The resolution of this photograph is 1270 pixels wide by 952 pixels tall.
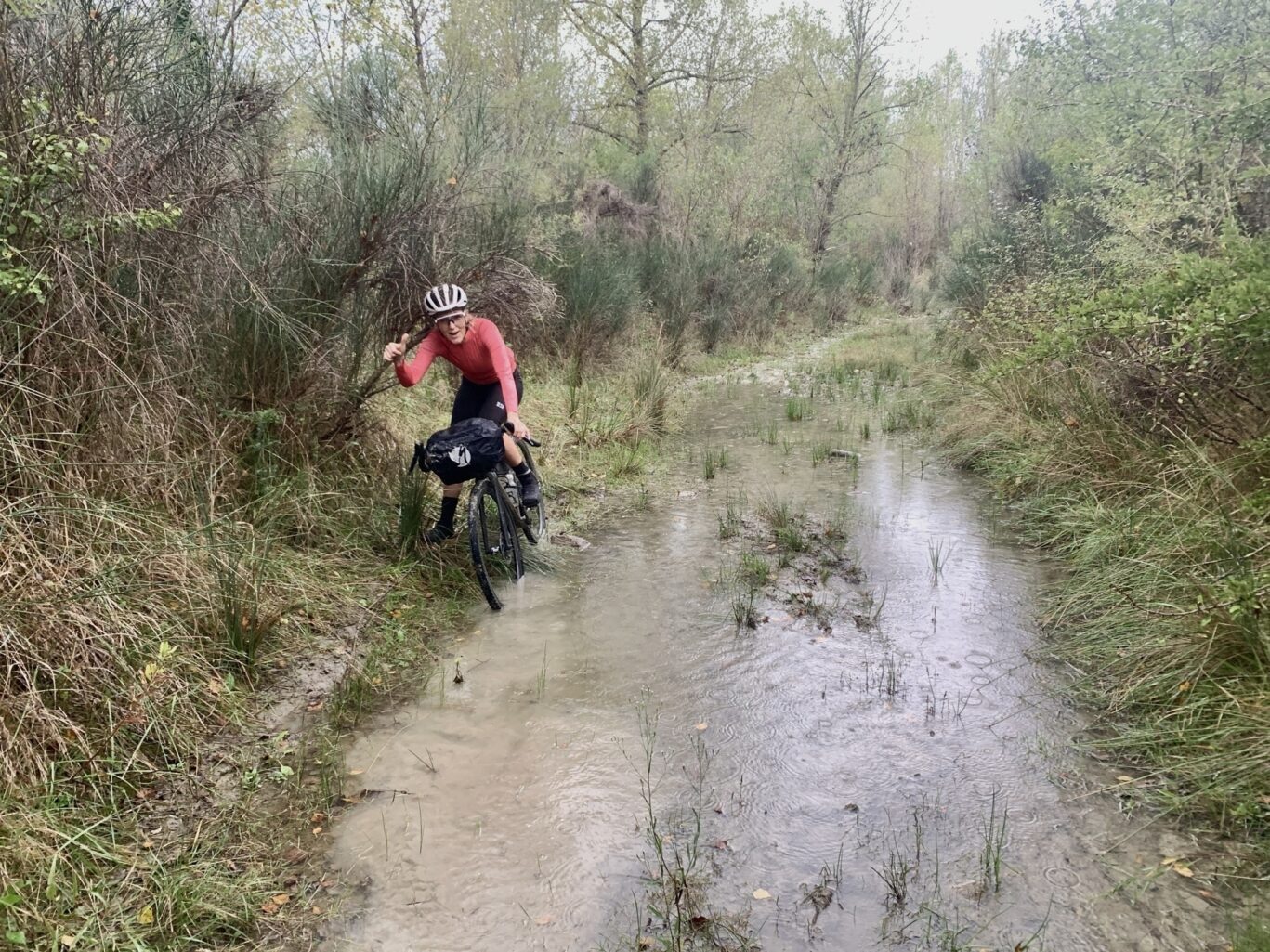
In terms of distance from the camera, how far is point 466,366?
538 centimetres

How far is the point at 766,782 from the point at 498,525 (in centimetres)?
302

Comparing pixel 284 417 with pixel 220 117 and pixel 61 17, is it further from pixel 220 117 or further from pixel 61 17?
pixel 61 17

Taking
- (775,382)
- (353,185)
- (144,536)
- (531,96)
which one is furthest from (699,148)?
(144,536)

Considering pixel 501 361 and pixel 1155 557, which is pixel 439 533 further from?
pixel 1155 557

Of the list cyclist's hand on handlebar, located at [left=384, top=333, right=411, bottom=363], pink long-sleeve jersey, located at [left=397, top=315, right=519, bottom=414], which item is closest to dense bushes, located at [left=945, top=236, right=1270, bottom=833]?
pink long-sleeve jersey, located at [left=397, top=315, right=519, bottom=414]

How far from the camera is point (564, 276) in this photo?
11.5 m

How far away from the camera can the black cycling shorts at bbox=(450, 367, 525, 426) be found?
539 cm

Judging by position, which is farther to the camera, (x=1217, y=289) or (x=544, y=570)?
(x=544, y=570)

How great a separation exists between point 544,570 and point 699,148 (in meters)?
13.9

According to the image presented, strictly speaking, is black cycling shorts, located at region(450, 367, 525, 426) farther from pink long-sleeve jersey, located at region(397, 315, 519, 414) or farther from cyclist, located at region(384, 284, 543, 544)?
pink long-sleeve jersey, located at region(397, 315, 519, 414)

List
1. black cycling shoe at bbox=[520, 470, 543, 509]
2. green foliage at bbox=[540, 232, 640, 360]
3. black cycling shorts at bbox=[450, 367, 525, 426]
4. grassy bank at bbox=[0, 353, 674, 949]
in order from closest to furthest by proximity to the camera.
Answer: grassy bank at bbox=[0, 353, 674, 949], black cycling shorts at bbox=[450, 367, 525, 426], black cycling shoe at bbox=[520, 470, 543, 509], green foliage at bbox=[540, 232, 640, 360]

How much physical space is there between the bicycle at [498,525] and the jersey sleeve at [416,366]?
16.8 inches

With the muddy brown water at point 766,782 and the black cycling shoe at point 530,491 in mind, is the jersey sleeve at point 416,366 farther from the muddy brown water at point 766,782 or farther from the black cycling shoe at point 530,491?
the muddy brown water at point 766,782

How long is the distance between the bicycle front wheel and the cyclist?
19 centimetres
